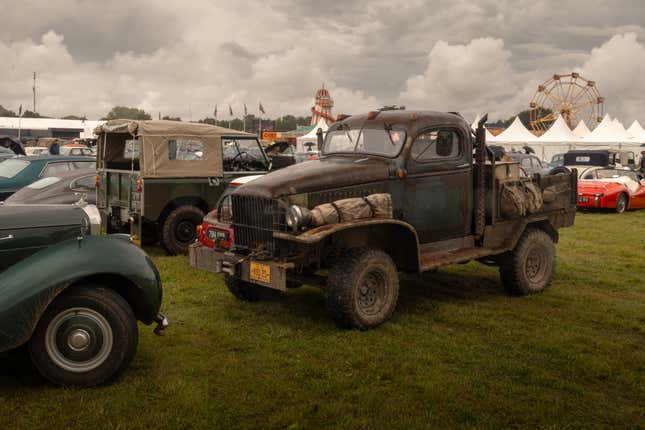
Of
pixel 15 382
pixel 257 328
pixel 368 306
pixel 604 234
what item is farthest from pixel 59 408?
pixel 604 234

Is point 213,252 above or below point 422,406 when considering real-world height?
above

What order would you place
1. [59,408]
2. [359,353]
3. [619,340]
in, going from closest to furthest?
[59,408]
[359,353]
[619,340]

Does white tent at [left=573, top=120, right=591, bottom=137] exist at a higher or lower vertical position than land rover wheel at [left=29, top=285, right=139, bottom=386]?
higher

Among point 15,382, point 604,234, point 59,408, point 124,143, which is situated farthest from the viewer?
point 604,234

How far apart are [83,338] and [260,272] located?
1.82 metres

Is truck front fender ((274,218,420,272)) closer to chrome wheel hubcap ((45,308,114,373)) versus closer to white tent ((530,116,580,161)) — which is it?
chrome wheel hubcap ((45,308,114,373))

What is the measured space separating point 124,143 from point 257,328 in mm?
6329

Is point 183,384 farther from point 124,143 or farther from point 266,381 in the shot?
point 124,143

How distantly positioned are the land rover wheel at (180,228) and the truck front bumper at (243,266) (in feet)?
10.6

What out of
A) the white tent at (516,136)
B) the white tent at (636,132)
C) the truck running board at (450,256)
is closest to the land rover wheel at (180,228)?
the truck running board at (450,256)

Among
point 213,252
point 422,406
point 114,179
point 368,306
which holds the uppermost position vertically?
point 114,179

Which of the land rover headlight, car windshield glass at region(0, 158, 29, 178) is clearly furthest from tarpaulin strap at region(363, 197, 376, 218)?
car windshield glass at region(0, 158, 29, 178)

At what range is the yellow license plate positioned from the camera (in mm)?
5902

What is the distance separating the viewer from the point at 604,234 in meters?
13.1
